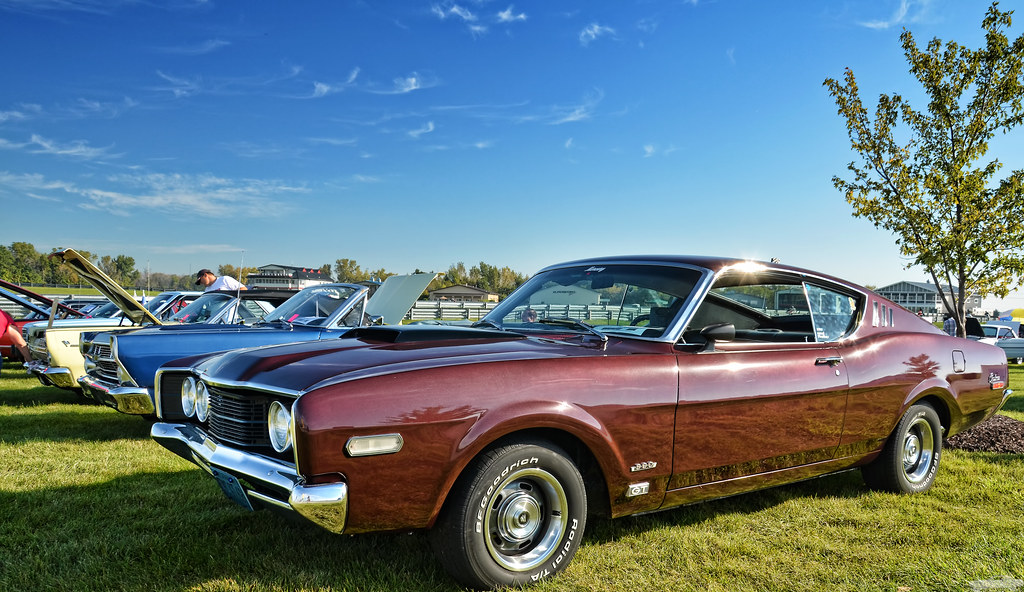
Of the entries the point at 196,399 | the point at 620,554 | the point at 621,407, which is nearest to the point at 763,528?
the point at 620,554

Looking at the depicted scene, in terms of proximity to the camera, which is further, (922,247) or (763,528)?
(922,247)

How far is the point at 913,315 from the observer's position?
4.89 metres

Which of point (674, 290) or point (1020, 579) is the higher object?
point (674, 290)

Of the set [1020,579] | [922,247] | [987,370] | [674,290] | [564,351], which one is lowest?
[1020,579]

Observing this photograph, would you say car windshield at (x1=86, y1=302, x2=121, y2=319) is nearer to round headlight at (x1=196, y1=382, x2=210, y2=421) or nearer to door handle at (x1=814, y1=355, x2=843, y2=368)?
round headlight at (x1=196, y1=382, x2=210, y2=421)

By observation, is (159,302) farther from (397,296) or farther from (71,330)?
(397,296)

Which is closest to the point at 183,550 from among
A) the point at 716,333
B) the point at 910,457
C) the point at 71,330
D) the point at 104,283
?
the point at 716,333

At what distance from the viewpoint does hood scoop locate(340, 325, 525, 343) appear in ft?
11.4

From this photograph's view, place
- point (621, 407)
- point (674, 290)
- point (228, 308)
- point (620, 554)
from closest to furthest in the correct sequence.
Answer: point (621, 407), point (620, 554), point (674, 290), point (228, 308)

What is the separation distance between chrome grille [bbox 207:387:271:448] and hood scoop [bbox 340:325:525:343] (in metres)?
0.78

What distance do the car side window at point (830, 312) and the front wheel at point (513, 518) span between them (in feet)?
6.98

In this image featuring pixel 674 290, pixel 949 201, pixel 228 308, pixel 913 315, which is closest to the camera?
pixel 674 290

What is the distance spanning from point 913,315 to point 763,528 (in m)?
2.18

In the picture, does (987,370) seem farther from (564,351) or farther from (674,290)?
(564,351)
